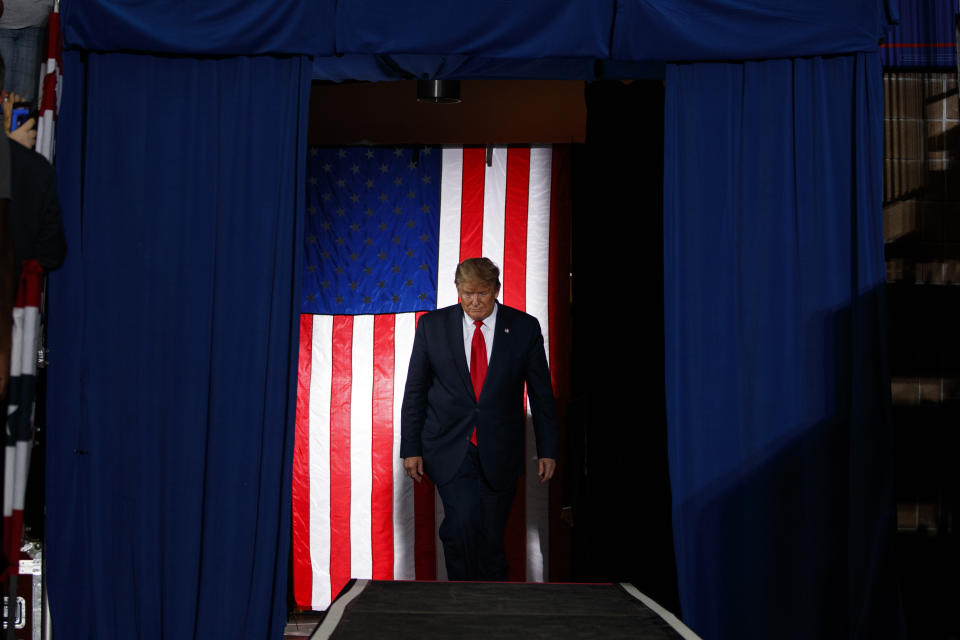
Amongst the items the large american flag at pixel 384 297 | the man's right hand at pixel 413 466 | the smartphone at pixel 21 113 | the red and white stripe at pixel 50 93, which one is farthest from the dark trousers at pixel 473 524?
the smartphone at pixel 21 113

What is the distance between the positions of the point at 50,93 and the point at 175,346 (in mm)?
1114

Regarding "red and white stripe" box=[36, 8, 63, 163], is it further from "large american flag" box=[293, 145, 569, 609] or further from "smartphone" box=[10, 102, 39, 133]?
"large american flag" box=[293, 145, 569, 609]

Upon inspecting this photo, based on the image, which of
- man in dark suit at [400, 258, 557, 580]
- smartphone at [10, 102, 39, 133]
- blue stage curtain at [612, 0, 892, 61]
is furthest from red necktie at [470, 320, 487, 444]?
smartphone at [10, 102, 39, 133]

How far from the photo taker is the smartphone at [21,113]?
3609 mm

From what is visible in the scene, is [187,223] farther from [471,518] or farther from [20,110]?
[471,518]

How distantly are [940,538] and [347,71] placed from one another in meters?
3.13

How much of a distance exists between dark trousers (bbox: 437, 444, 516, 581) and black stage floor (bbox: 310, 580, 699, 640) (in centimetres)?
105

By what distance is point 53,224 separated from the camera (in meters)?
3.32

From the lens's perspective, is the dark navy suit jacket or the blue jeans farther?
the dark navy suit jacket

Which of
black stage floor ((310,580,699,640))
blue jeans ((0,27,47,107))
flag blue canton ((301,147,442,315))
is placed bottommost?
black stage floor ((310,580,699,640))

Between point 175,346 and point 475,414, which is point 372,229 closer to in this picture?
point 475,414

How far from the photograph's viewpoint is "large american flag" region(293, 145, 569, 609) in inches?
205

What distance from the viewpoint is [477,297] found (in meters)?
4.24

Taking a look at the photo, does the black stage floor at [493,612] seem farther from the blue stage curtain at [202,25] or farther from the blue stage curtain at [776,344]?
the blue stage curtain at [202,25]
